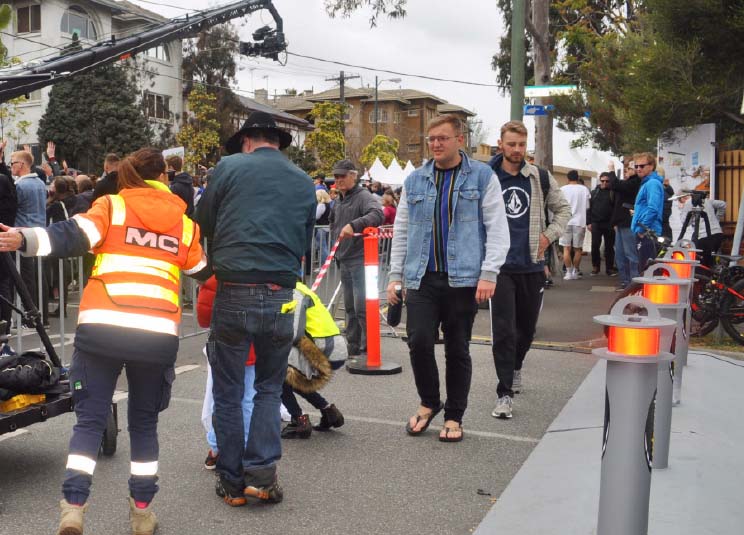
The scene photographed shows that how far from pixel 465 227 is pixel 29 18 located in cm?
4298

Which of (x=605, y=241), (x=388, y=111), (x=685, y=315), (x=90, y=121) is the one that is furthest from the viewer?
(x=388, y=111)

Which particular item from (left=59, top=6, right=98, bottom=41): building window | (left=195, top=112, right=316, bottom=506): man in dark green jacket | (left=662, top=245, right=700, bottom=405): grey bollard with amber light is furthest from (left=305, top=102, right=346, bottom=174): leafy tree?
(left=195, top=112, right=316, bottom=506): man in dark green jacket

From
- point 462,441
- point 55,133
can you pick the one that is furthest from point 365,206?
point 55,133

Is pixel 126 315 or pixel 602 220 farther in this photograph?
pixel 602 220

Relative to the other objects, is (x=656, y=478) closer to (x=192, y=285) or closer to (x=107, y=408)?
(x=107, y=408)

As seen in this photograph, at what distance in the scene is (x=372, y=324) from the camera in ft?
25.6

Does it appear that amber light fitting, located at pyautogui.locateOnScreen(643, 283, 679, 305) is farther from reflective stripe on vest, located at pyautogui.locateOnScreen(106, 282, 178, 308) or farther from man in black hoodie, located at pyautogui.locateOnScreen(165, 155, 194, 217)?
man in black hoodie, located at pyautogui.locateOnScreen(165, 155, 194, 217)

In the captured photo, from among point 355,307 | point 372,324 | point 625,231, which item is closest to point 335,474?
point 372,324

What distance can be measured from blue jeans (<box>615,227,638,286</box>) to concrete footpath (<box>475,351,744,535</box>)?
21.2 ft

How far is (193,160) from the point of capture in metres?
42.1

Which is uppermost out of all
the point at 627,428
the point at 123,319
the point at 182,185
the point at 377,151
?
the point at 377,151

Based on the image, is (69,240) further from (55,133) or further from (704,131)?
(55,133)

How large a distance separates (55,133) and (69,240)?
3805cm

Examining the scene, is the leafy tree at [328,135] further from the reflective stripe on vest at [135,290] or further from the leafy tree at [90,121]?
the reflective stripe on vest at [135,290]
